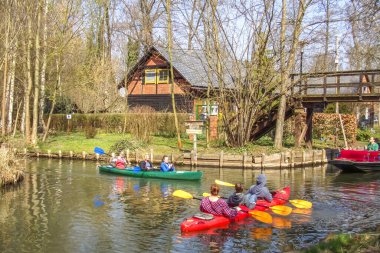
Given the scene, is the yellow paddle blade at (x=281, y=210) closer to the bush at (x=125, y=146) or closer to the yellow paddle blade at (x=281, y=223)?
the yellow paddle blade at (x=281, y=223)

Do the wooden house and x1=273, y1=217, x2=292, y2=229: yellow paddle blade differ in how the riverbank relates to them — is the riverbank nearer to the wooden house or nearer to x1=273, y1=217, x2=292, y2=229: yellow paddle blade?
the wooden house

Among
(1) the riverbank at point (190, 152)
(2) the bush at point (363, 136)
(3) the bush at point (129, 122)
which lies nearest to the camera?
(1) the riverbank at point (190, 152)

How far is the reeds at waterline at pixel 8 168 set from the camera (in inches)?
690

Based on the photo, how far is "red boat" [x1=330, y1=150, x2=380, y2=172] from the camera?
23.7m

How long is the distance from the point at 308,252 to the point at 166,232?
16.0 ft

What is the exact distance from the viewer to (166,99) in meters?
42.5

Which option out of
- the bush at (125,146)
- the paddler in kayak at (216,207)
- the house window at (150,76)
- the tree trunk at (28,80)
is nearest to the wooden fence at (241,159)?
the bush at (125,146)

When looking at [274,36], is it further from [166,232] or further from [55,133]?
[55,133]

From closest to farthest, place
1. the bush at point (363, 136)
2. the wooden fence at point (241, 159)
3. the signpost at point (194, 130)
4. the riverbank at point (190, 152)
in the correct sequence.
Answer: the wooden fence at point (241, 159)
the riverbank at point (190, 152)
the signpost at point (194, 130)
the bush at point (363, 136)

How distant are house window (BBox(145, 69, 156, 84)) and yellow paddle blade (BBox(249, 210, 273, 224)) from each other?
101 ft

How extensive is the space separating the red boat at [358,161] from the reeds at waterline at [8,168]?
15096 millimetres

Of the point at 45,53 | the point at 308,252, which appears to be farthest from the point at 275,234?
the point at 45,53

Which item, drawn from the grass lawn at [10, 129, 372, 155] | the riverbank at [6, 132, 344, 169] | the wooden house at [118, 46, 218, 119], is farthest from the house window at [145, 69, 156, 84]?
the riverbank at [6, 132, 344, 169]

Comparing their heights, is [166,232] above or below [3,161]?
below
